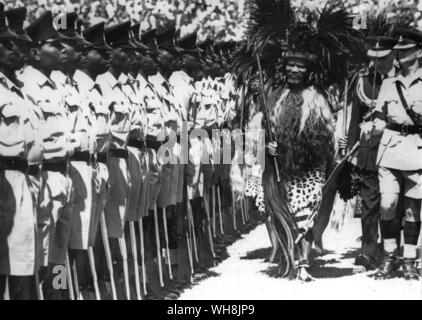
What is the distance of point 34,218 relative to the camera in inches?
266

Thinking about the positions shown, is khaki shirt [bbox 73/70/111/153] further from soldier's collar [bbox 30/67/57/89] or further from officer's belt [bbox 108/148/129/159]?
soldier's collar [bbox 30/67/57/89]

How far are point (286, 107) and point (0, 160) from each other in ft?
14.1

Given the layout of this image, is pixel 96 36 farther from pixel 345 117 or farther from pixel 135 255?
pixel 345 117

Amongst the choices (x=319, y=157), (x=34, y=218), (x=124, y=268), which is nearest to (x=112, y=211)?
(x=124, y=268)

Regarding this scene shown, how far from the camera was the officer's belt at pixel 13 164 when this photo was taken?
6539 mm

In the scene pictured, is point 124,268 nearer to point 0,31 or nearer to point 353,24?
point 0,31

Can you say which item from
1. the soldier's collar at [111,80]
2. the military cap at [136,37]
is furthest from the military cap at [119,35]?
the soldier's collar at [111,80]

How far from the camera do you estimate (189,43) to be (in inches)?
416

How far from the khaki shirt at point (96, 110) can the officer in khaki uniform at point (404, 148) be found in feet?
9.97

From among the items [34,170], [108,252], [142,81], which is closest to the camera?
[34,170]

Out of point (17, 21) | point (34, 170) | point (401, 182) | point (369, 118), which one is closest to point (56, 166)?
point (34, 170)

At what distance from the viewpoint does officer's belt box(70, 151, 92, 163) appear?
7.50 m

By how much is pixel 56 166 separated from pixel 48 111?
0.37m

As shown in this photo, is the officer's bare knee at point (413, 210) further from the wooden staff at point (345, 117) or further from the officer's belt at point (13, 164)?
the officer's belt at point (13, 164)
